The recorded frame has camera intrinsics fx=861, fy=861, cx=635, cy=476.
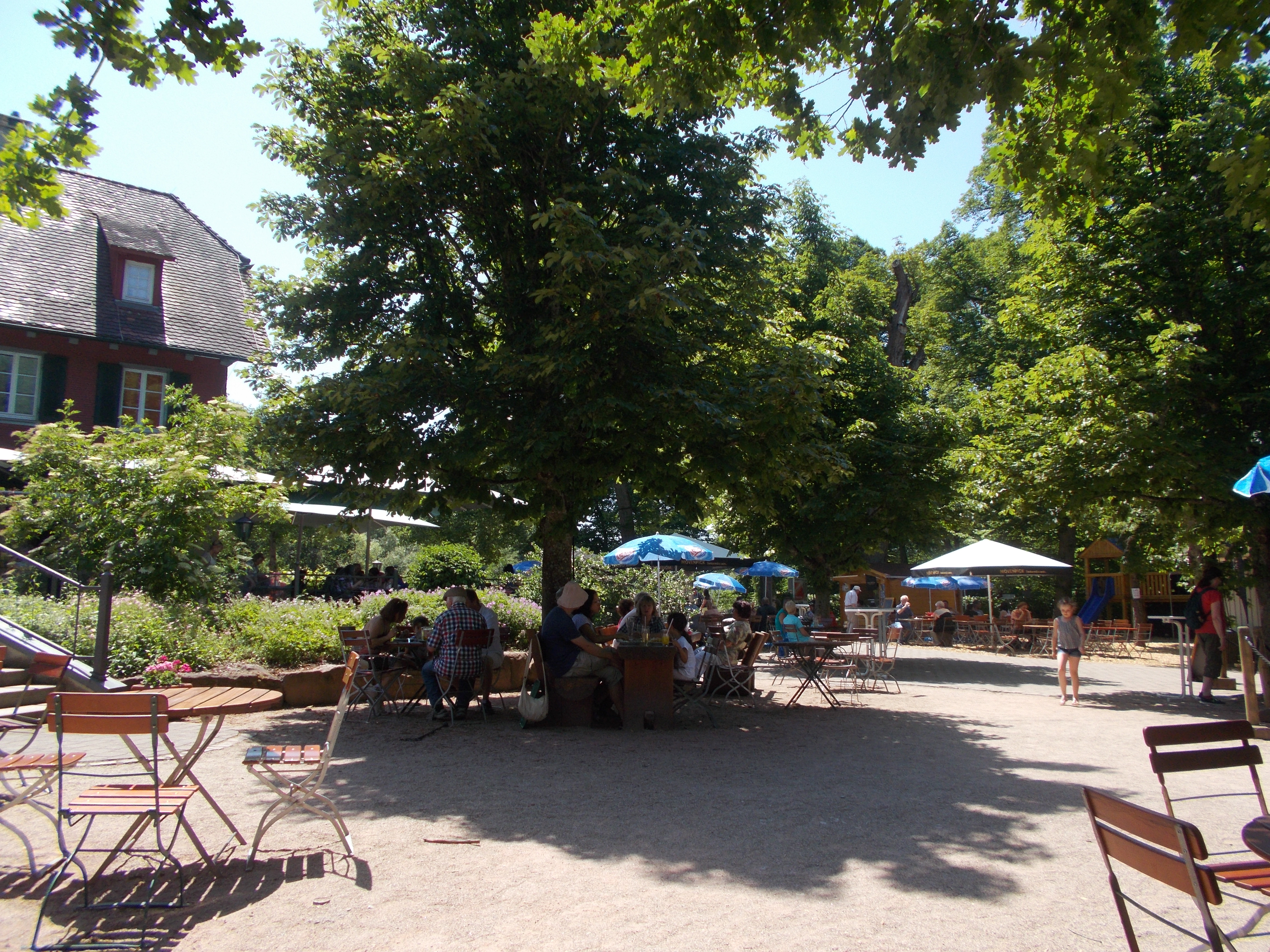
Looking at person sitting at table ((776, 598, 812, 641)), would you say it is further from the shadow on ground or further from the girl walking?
the girl walking

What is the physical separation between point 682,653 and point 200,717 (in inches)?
212

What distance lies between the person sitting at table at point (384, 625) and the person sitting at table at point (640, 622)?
8.56 feet

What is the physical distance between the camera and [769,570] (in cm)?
2291

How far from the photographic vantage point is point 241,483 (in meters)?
13.5

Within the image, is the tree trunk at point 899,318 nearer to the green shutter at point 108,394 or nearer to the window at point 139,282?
the window at point 139,282

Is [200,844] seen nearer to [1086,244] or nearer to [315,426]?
[315,426]

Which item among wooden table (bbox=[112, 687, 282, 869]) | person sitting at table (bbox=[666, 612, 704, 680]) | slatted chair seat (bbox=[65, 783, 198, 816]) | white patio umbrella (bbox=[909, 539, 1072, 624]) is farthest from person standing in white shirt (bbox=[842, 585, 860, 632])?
slatted chair seat (bbox=[65, 783, 198, 816])

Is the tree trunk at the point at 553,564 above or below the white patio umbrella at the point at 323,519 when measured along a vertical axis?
below

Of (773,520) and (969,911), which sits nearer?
(969,911)

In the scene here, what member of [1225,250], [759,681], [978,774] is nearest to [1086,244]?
[1225,250]

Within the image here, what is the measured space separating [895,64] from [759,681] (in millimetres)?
11878

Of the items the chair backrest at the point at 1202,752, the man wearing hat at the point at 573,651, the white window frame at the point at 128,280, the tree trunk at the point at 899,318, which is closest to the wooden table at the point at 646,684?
the man wearing hat at the point at 573,651

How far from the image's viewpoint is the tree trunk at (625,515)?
30.4 meters

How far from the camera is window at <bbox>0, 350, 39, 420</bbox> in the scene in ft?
64.4
